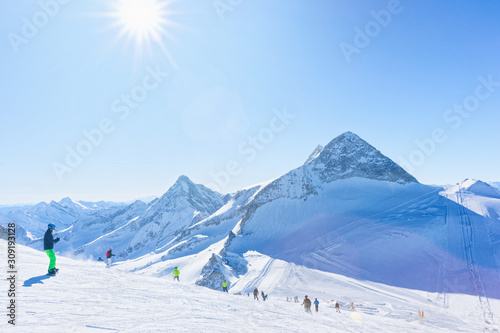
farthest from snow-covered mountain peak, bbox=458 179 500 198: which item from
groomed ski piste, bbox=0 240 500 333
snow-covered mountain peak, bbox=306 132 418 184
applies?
groomed ski piste, bbox=0 240 500 333

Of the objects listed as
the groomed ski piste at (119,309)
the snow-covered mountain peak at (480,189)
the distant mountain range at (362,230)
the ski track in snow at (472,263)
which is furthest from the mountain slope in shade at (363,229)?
the groomed ski piste at (119,309)

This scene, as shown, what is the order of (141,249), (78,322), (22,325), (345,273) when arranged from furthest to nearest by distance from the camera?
(141,249) → (345,273) → (78,322) → (22,325)

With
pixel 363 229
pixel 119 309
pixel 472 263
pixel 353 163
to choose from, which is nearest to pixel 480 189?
pixel 353 163

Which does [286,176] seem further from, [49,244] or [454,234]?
[49,244]

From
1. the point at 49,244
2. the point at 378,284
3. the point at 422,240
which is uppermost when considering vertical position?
the point at 422,240

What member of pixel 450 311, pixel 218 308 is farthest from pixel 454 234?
pixel 218 308

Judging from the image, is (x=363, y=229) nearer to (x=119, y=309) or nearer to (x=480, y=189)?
(x=480, y=189)
